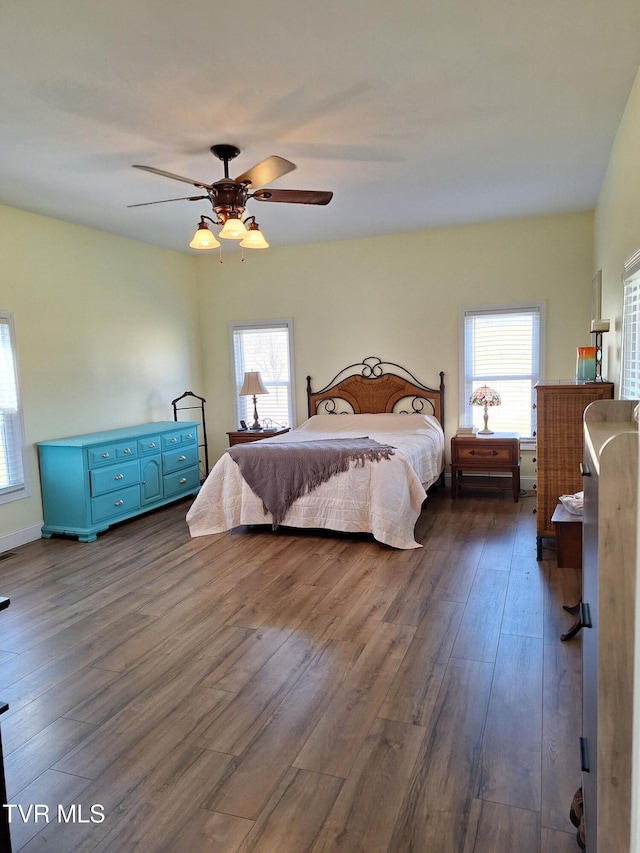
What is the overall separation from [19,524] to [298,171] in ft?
11.5


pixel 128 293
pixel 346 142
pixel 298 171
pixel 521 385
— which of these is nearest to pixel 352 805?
pixel 346 142

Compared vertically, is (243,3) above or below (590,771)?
above

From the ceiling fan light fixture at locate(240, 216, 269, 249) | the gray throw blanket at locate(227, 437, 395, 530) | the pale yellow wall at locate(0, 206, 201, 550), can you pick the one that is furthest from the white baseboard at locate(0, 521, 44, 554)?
the ceiling fan light fixture at locate(240, 216, 269, 249)

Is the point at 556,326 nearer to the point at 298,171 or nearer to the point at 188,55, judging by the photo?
the point at 298,171

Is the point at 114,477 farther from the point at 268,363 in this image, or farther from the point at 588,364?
the point at 588,364

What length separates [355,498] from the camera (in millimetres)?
4547

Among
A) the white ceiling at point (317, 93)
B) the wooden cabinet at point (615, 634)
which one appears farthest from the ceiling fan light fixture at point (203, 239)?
the wooden cabinet at point (615, 634)

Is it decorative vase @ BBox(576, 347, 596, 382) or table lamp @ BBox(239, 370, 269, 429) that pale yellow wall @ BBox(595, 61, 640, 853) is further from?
table lamp @ BBox(239, 370, 269, 429)

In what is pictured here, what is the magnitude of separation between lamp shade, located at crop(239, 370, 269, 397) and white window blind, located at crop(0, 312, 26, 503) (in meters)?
2.33

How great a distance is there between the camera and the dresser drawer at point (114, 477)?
490 cm

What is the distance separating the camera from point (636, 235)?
2.83 metres

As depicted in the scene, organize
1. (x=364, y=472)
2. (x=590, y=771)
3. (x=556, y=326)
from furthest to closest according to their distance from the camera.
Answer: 1. (x=556, y=326)
2. (x=364, y=472)
3. (x=590, y=771)

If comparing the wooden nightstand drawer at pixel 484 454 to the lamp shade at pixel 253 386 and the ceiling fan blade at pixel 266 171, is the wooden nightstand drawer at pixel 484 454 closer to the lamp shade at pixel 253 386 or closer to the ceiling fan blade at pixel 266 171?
the lamp shade at pixel 253 386

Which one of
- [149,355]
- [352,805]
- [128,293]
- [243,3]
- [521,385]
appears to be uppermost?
[243,3]
